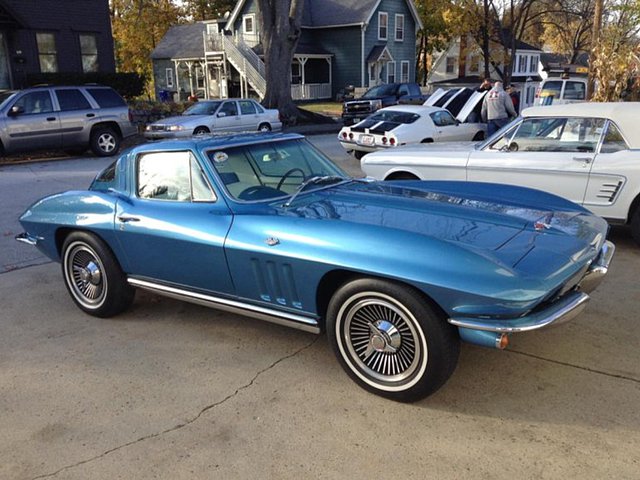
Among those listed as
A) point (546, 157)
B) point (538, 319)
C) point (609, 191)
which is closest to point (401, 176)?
point (546, 157)

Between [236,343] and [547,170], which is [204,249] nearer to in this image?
[236,343]

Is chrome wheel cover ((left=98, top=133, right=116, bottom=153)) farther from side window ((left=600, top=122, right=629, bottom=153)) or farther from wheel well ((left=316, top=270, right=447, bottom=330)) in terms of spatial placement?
wheel well ((left=316, top=270, right=447, bottom=330))

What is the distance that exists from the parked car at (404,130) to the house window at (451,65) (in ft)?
142

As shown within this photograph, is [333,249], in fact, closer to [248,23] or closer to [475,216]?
[475,216]

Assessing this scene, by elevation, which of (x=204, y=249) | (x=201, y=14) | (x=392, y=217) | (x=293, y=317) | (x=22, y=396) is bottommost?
(x=22, y=396)

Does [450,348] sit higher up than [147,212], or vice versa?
[147,212]

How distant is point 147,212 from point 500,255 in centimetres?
258

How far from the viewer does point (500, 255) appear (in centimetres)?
312

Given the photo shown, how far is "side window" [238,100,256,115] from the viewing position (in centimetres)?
1816

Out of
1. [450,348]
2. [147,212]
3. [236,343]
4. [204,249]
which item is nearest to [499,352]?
[450,348]

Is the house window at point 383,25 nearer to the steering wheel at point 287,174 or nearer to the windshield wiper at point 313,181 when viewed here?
the windshield wiper at point 313,181

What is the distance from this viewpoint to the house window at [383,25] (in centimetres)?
3872

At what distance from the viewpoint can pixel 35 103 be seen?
13.7 m

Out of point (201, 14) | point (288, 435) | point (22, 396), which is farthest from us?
point (201, 14)
